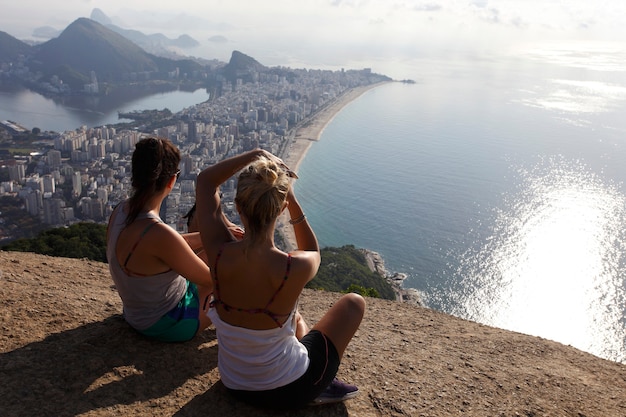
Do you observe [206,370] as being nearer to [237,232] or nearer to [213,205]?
[237,232]

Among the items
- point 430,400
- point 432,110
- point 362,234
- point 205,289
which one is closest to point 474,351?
point 430,400

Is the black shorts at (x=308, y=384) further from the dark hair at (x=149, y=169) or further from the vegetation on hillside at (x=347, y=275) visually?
the vegetation on hillside at (x=347, y=275)

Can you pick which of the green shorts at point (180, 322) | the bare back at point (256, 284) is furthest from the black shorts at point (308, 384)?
the green shorts at point (180, 322)

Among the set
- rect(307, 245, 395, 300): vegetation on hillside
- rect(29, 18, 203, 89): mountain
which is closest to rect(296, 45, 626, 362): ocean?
rect(307, 245, 395, 300): vegetation on hillside

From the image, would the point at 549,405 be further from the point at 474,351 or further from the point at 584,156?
the point at 584,156

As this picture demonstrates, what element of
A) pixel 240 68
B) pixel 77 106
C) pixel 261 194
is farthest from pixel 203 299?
pixel 240 68

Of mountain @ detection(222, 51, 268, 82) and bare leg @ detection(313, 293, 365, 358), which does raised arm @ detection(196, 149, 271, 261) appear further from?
mountain @ detection(222, 51, 268, 82)
